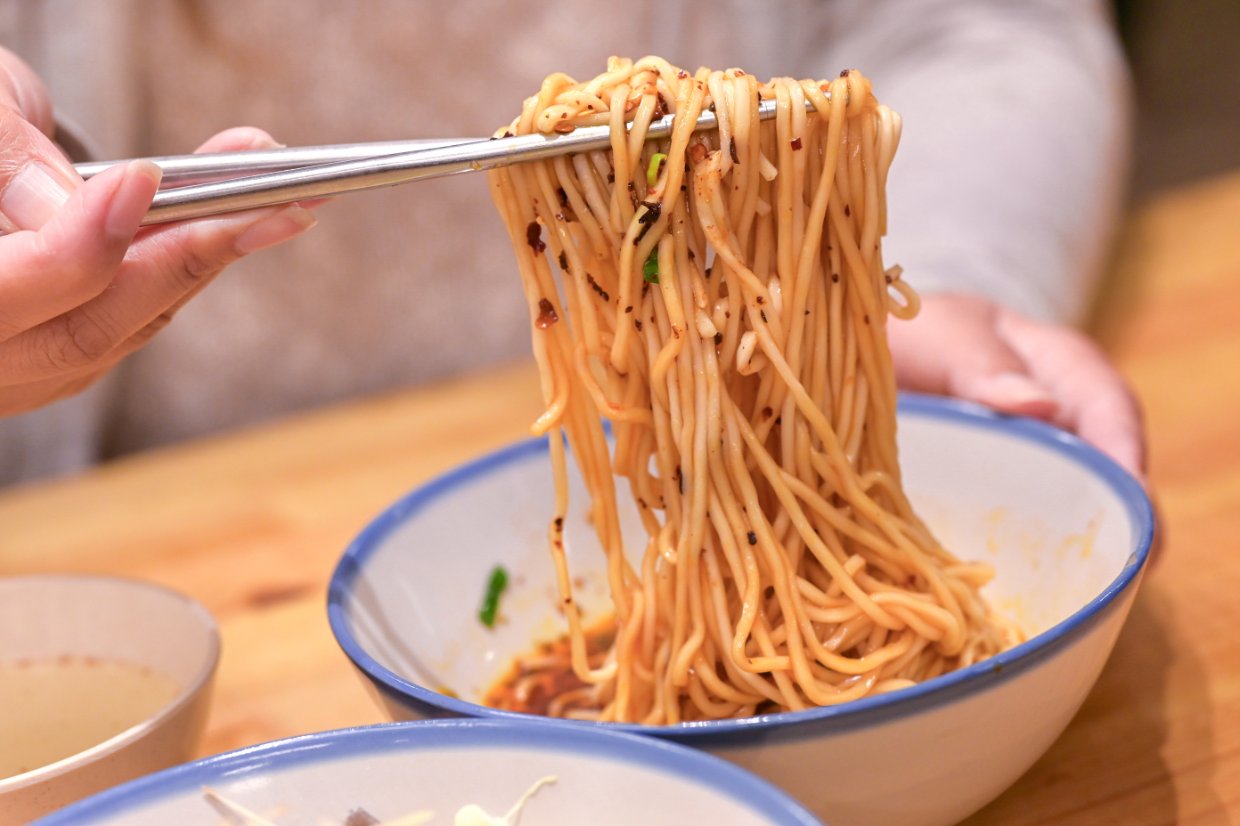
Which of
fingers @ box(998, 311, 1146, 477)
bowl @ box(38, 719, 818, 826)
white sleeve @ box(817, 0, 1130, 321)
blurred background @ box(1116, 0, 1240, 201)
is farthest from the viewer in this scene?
blurred background @ box(1116, 0, 1240, 201)

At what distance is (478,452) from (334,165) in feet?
2.69

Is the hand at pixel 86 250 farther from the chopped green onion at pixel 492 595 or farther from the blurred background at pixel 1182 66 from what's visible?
the blurred background at pixel 1182 66

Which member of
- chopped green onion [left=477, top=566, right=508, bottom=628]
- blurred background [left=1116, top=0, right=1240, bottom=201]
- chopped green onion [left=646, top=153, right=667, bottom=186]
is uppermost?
chopped green onion [left=646, top=153, right=667, bottom=186]

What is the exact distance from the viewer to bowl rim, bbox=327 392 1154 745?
62cm

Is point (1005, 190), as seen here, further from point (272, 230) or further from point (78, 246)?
point (78, 246)

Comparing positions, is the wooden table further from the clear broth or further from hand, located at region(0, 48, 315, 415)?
hand, located at region(0, 48, 315, 415)

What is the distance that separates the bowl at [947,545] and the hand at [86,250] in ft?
0.81

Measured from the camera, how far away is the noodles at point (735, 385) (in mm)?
803

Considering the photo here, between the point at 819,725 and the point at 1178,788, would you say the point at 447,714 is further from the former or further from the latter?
the point at 1178,788

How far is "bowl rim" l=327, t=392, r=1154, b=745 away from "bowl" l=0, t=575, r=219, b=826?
0.11 meters

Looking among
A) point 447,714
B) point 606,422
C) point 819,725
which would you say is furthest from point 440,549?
point 819,725

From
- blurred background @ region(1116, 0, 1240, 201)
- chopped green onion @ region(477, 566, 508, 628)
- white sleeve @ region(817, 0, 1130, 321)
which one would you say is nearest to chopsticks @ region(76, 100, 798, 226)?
chopped green onion @ region(477, 566, 508, 628)

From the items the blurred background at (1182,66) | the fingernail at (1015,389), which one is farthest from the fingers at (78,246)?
the blurred background at (1182,66)

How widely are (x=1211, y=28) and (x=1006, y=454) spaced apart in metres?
5.22
